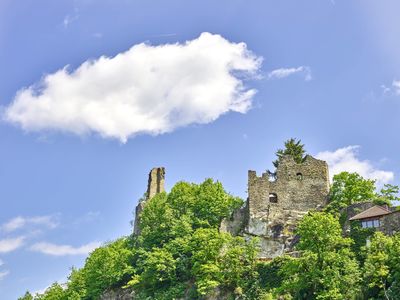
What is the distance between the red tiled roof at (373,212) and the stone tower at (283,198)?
319 inches

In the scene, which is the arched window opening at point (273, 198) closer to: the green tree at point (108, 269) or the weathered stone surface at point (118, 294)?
the green tree at point (108, 269)

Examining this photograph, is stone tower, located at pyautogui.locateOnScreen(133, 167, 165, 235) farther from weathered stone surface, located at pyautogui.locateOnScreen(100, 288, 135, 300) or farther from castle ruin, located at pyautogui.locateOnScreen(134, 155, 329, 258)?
castle ruin, located at pyautogui.locateOnScreen(134, 155, 329, 258)

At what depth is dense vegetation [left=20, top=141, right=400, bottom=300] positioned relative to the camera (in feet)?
120

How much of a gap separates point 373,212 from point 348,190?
941 centimetres

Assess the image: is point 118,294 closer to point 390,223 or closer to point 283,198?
point 283,198

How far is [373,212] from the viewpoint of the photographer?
4353cm

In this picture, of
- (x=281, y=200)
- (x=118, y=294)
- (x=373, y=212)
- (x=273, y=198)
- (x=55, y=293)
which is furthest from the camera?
(x=55, y=293)

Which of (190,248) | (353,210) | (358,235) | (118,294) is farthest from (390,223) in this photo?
(118,294)

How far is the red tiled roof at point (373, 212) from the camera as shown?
4291cm

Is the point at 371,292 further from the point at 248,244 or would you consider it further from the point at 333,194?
the point at 333,194

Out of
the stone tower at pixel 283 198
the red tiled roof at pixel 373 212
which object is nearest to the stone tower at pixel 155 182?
the stone tower at pixel 283 198

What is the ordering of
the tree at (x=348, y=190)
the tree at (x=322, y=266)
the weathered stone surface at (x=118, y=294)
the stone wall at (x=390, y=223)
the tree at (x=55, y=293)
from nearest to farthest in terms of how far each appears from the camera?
the tree at (x=322, y=266), the stone wall at (x=390, y=223), the tree at (x=348, y=190), the weathered stone surface at (x=118, y=294), the tree at (x=55, y=293)

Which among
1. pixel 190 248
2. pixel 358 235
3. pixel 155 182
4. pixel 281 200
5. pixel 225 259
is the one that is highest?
pixel 155 182

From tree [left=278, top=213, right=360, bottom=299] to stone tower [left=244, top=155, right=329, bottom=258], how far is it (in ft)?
38.2
